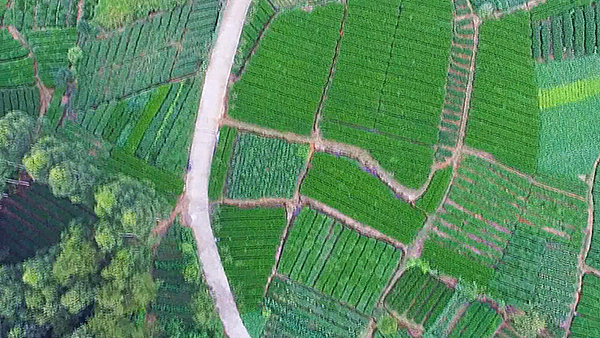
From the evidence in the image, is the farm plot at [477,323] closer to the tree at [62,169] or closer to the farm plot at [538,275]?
the farm plot at [538,275]

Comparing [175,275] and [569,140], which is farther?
[569,140]

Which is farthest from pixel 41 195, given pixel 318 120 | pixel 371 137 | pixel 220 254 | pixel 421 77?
pixel 421 77

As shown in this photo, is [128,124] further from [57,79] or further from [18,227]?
[18,227]

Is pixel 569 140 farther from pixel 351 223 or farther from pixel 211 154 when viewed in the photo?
pixel 211 154

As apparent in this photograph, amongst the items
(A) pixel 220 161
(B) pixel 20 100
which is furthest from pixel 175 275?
(B) pixel 20 100

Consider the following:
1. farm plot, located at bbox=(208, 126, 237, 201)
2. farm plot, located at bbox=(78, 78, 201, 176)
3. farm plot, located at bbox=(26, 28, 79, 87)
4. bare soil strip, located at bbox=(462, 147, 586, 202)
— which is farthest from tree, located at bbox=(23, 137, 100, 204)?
bare soil strip, located at bbox=(462, 147, 586, 202)
